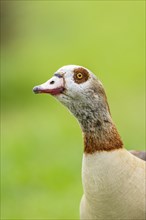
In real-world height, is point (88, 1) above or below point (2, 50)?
above

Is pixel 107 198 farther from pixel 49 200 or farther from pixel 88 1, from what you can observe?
pixel 88 1

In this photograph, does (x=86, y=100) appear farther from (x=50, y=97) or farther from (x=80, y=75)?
(x=50, y=97)

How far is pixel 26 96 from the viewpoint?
1692 cm

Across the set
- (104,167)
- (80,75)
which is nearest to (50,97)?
(104,167)

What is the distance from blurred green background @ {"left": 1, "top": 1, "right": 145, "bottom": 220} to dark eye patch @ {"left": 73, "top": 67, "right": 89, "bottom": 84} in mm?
3817

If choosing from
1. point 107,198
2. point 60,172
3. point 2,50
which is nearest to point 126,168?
point 107,198

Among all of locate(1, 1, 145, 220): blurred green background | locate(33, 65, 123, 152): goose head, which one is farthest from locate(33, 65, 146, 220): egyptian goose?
locate(1, 1, 145, 220): blurred green background

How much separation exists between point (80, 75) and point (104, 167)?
1.83ft

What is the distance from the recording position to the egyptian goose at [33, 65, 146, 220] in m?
5.83

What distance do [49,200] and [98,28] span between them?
15265mm

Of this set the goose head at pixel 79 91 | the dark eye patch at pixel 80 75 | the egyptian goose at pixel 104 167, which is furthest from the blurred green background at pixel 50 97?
the dark eye patch at pixel 80 75

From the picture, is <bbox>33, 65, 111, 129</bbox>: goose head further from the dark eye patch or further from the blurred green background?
the blurred green background

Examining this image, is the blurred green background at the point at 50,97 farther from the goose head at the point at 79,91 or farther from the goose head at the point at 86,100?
the goose head at the point at 79,91

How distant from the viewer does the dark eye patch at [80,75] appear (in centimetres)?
578
